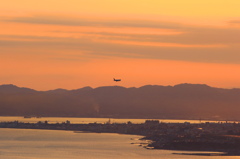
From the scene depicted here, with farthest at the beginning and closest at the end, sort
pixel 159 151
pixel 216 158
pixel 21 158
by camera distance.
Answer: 1. pixel 159 151
2. pixel 21 158
3. pixel 216 158

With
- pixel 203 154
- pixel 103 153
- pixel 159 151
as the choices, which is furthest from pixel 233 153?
pixel 103 153

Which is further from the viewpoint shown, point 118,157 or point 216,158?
point 118,157

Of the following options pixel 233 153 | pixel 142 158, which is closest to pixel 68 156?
pixel 142 158

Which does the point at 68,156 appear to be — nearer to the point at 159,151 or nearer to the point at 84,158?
the point at 84,158

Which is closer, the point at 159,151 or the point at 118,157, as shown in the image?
the point at 118,157

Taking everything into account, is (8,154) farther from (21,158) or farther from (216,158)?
(216,158)

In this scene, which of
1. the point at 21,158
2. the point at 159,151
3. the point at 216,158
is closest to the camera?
the point at 216,158

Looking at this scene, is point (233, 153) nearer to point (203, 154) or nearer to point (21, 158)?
point (203, 154)

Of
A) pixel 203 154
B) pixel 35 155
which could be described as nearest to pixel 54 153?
pixel 35 155
